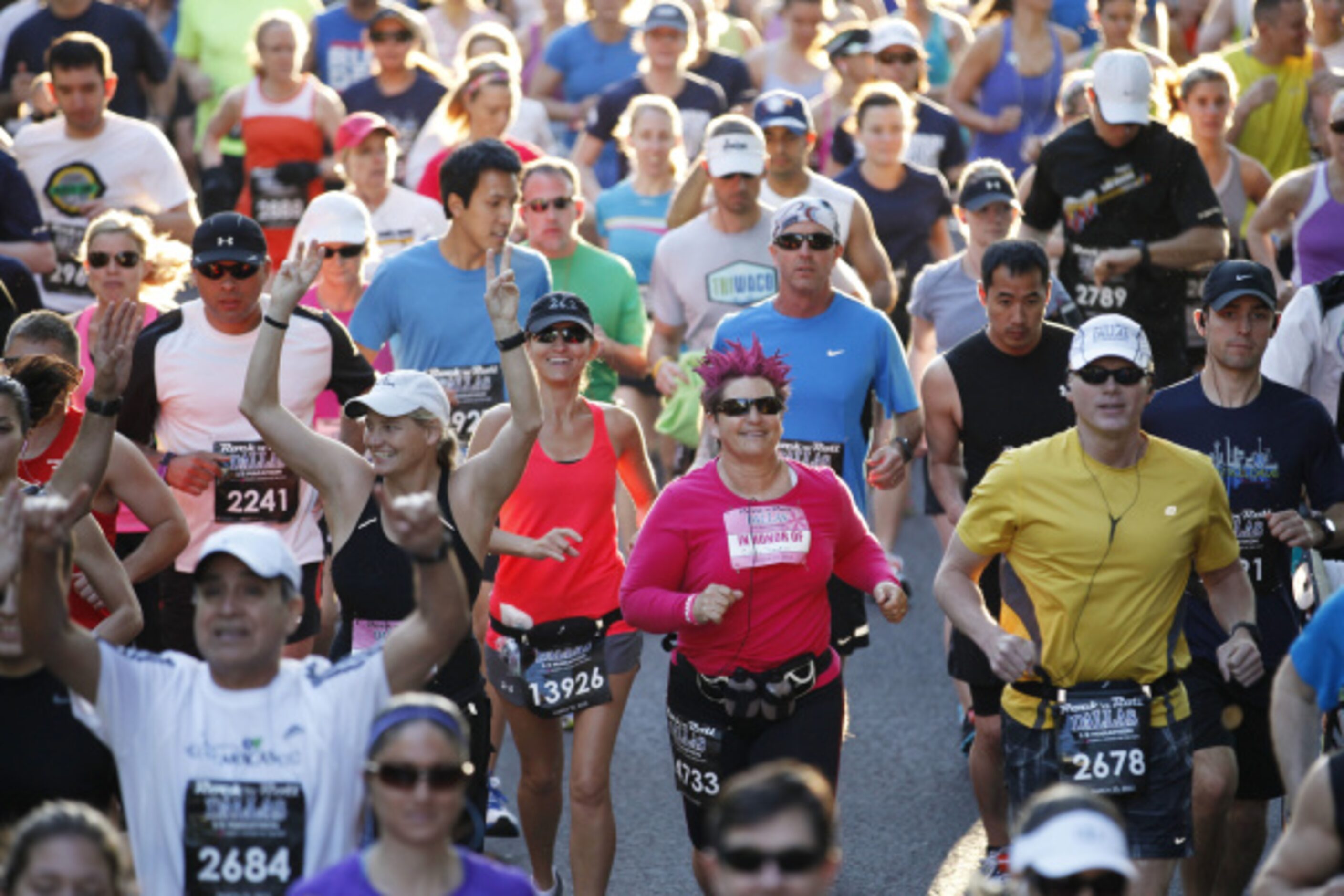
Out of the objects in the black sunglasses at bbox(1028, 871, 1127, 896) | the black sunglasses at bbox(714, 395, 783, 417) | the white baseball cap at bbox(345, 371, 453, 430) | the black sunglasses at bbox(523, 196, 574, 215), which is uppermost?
the black sunglasses at bbox(523, 196, 574, 215)

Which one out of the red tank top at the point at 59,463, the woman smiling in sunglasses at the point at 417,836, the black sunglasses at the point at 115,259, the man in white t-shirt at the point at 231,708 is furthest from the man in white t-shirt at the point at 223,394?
the woman smiling in sunglasses at the point at 417,836

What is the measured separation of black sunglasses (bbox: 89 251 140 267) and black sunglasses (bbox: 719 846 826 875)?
481 centimetres

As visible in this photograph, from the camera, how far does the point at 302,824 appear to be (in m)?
5.18

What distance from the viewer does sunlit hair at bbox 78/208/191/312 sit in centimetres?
873

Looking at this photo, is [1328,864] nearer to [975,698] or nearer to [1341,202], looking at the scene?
[975,698]

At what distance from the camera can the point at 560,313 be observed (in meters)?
7.73

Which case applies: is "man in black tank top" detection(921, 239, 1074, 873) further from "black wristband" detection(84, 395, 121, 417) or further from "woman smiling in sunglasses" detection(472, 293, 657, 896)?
"black wristband" detection(84, 395, 121, 417)

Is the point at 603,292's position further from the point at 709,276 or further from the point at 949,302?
the point at 949,302

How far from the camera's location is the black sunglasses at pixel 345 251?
32.1ft

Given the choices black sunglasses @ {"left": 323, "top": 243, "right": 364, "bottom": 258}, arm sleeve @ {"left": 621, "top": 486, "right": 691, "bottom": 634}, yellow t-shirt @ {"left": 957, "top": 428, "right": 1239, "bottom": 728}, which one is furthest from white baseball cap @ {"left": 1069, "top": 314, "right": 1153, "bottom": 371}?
black sunglasses @ {"left": 323, "top": 243, "right": 364, "bottom": 258}

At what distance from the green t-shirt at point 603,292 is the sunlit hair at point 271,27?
3605 millimetres

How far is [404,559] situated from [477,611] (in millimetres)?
1261

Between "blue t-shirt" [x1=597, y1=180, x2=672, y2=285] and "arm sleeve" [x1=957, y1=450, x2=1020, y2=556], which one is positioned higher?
"blue t-shirt" [x1=597, y1=180, x2=672, y2=285]

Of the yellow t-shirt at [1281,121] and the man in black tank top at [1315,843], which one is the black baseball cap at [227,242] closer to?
the man in black tank top at [1315,843]
